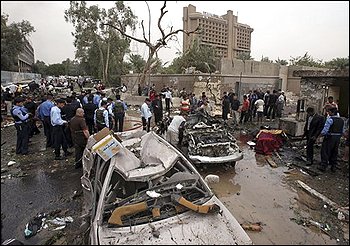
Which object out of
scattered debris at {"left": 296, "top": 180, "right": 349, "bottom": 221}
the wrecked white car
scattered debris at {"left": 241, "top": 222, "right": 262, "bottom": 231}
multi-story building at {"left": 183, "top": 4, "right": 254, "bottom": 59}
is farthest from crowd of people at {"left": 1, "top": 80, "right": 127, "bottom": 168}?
multi-story building at {"left": 183, "top": 4, "right": 254, "bottom": 59}

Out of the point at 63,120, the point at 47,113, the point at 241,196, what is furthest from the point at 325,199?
the point at 47,113

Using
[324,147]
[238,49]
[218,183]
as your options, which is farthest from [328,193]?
Result: [238,49]

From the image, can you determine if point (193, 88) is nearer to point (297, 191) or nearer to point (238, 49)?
point (297, 191)

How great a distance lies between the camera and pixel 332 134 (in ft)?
19.9

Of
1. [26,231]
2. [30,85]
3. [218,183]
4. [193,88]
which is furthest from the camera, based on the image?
[193,88]

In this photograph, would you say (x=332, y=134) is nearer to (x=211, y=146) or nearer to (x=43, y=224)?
(x=211, y=146)

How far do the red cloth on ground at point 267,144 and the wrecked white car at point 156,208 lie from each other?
16.3 ft

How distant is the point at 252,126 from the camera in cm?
1239

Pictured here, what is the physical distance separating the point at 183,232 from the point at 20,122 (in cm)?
573

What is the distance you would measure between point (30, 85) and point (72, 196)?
14779mm

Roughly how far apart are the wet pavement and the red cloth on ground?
21.7 inches

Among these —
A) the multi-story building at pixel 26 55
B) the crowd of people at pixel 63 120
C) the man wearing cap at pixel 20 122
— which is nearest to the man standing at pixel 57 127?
the crowd of people at pixel 63 120

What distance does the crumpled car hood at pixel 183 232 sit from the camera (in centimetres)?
270

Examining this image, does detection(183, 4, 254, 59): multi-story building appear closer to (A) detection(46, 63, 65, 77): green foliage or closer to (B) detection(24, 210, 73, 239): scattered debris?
(B) detection(24, 210, 73, 239): scattered debris
